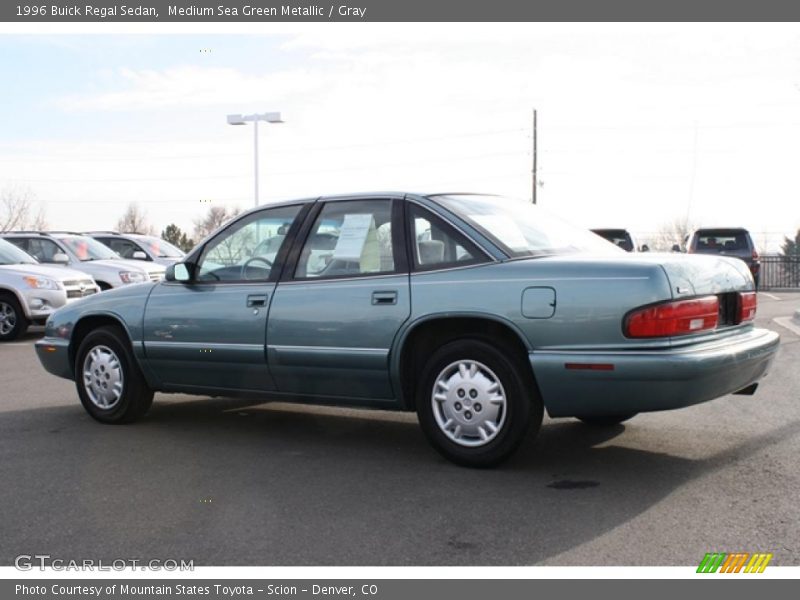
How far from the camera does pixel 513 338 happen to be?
210 inches

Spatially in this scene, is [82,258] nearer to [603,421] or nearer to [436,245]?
[603,421]

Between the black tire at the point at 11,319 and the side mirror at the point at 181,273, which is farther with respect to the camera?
the black tire at the point at 11,319

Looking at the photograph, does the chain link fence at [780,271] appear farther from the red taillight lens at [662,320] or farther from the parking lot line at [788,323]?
the red taillight lens at [662,320]

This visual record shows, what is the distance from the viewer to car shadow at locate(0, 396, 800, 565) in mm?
4184

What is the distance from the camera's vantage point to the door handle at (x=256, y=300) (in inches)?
245

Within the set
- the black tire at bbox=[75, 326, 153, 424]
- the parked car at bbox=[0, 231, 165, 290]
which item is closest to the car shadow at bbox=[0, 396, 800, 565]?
the black tire at bbox=[75, 326, 153, 424]

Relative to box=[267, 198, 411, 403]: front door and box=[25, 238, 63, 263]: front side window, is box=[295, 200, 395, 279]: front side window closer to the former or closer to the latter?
box=[267, 198, 411, 403]: front door

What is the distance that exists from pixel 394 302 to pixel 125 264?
12.9 metres

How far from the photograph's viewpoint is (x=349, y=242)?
6.07m

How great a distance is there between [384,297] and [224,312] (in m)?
1.31

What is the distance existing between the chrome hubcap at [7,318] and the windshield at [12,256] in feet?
2.85

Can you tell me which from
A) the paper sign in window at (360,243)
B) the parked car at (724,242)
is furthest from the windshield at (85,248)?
the paper sign in window at (360,243)
